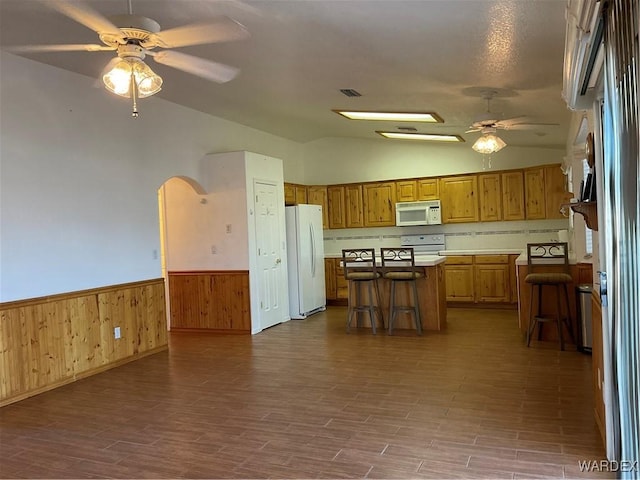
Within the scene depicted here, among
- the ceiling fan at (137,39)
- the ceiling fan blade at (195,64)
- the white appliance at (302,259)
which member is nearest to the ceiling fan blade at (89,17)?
the ceiling fan at (137,39)

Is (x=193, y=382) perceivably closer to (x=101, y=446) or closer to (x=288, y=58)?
(x=101, y=446)

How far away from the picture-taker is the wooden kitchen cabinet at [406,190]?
8.66m

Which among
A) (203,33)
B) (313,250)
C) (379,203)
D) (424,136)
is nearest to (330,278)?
(313,250)

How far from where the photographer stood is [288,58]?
412cm

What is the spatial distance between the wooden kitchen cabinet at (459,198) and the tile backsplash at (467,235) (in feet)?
0.84

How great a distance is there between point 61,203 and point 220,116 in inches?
112

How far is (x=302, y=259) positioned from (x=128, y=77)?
4969 millimetres

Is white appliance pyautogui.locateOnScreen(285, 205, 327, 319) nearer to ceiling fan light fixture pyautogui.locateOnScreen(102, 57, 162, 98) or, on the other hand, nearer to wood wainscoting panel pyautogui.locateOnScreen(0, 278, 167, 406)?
wood wainscoting panel pyautogui.locateOnScreen(0, 278, 167, 406)

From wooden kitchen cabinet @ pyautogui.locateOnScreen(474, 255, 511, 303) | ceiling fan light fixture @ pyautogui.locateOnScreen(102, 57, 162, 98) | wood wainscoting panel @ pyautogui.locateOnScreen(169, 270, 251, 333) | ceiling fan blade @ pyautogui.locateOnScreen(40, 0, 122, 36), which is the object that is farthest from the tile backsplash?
ceiling fan blade @ pyautogui.locateOnScreen(40, 0, 122, 36)

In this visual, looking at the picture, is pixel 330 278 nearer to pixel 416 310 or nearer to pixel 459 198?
pixel 459 198

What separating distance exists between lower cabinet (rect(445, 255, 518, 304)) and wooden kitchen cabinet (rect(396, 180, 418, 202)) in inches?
51.2

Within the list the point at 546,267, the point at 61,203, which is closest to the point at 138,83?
the point at 61,203

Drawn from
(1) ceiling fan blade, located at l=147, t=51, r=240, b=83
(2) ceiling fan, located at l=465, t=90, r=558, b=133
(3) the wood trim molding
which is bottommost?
(3) the wood trim molding

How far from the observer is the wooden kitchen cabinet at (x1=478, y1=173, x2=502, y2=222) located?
26.4 ft
